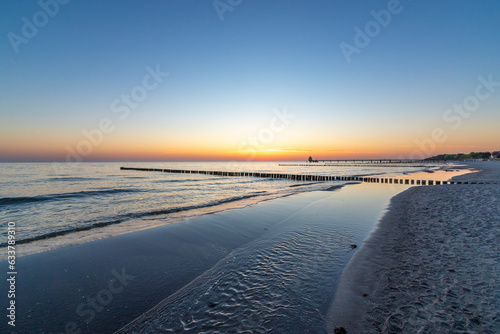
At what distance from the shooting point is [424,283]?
482 centimetres

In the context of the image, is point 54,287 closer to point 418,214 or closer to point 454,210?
point 418,214

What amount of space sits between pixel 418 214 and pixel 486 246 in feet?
18.0

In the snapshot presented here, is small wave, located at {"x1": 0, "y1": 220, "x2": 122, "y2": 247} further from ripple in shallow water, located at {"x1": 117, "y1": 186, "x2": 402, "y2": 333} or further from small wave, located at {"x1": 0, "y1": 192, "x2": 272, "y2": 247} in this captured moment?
ripple in shallow water, located at {"x1": 117, "y1": 186, "x2": 402, "y2": 333}

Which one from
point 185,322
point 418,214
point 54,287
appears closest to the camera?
point 185,322

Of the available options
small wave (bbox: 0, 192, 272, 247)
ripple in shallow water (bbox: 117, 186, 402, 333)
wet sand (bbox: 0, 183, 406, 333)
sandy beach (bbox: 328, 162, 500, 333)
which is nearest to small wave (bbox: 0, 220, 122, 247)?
small wave (bbox: 0, 192, 272, 247)

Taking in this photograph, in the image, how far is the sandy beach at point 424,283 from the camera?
368 centimetres

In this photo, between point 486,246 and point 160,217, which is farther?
point 160,217

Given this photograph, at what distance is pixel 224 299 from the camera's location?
4.79 m

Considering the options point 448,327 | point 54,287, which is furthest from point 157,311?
point 448,327
